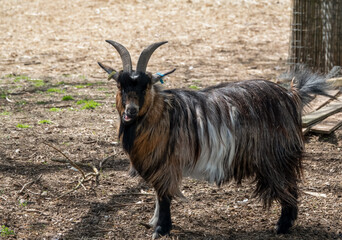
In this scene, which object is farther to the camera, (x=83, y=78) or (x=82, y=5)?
(x=82, y=5)

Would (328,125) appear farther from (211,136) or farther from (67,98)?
(67,98)

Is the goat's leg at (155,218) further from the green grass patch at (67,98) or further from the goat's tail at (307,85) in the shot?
the green grass patch at (67,98)

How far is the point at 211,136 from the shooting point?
4496mm

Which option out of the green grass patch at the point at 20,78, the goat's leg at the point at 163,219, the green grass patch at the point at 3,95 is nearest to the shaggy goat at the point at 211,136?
the goat's leg at the point at 163,219

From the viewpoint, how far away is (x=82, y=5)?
15414mm

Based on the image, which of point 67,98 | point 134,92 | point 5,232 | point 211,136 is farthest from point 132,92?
point 67,98

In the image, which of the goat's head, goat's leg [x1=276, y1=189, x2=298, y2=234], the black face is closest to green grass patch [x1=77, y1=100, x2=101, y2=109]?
the goat's head

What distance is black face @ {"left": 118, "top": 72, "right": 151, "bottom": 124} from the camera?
4.21 meters

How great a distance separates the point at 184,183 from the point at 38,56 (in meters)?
7.20

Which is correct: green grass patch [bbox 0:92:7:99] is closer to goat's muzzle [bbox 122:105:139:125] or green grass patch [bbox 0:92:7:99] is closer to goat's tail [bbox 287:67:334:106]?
goat's muzzle [bbox 122:105:139:125]

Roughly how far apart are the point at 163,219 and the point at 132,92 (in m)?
1.19

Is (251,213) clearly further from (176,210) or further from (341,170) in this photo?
(341,170)

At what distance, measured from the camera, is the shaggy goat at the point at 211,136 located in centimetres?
442

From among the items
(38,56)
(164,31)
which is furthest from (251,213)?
(164,31)
